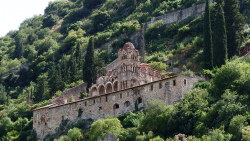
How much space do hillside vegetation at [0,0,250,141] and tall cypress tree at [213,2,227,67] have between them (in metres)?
0.12

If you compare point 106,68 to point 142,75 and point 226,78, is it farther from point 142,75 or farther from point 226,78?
point 226,78

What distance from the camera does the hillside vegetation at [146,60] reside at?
170ft

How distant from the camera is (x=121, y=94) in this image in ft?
204

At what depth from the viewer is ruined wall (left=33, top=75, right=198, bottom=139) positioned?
5784 centimetres

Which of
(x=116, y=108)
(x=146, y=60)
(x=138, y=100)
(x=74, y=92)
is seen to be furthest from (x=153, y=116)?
(x=146, y=60)

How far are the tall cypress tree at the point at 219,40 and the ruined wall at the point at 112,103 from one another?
5.64 m

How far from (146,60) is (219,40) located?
20002 mm

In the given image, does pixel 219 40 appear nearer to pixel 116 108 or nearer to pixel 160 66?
pixel 160 66

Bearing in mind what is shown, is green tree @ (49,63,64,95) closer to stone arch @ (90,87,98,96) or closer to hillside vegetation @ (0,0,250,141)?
hillside vegetation @ (0,0,250,141)

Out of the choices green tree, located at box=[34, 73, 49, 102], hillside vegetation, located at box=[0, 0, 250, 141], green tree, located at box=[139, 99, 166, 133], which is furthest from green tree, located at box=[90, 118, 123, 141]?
green tree, located at box=[34, 73, 49, 102]

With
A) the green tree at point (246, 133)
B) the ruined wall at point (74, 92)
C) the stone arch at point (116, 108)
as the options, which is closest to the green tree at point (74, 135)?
the stone arch at point (116, 108)

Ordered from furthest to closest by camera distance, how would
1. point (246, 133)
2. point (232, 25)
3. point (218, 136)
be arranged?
1. point (232, 25)
2. point (218, 136)
3. point (246, 133)

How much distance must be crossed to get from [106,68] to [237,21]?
76.1 ft

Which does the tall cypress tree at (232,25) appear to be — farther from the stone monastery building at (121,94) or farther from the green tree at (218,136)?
the green tree at (218,136)
